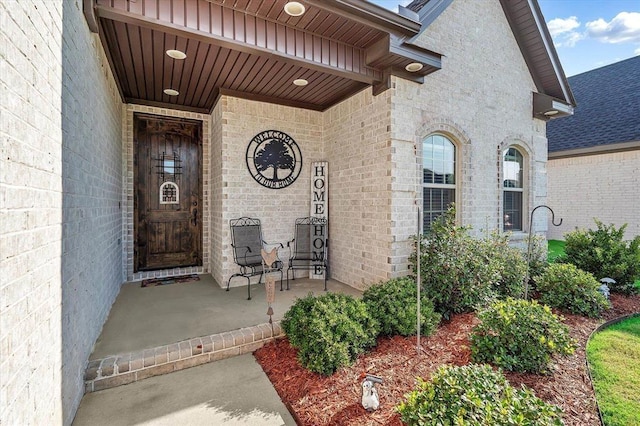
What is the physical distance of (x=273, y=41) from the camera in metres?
3.26

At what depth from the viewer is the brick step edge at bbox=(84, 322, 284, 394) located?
236 cm

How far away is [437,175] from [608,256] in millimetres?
2965

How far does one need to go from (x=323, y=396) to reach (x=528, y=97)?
6.68 m

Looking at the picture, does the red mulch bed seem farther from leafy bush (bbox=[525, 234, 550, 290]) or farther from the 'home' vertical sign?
the 'home' vertical sign

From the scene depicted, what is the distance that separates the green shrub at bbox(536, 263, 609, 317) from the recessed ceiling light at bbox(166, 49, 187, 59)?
556cm

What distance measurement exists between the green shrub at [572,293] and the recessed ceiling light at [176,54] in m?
5.56

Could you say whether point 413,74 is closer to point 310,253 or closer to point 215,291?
point 310,253

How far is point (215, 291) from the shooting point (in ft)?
14.4

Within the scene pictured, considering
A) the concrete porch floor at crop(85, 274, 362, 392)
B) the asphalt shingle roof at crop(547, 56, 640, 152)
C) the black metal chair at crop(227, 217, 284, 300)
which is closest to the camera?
the concrete porch floor at crop(85, 274, 362, 392)

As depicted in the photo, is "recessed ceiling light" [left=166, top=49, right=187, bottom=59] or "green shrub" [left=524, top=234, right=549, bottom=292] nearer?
"recessed ceiling light" [left=166, top=49, right=187, bottom=59]

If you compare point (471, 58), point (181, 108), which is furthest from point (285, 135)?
point (471, 58)

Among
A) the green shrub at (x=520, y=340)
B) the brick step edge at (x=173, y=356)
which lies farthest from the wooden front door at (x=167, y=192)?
the green shrub at (x=520, y=340)

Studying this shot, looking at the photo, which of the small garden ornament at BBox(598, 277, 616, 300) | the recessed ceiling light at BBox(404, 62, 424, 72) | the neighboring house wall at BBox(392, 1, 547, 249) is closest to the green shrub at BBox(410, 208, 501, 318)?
the neighboring house wall at BBox(392, 1, 547, 249)

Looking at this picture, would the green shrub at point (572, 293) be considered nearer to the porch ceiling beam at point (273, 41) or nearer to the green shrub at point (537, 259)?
the green shrub at point (537, 259)
